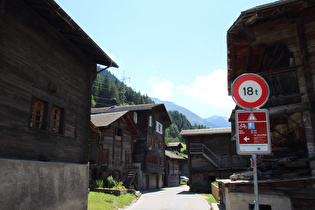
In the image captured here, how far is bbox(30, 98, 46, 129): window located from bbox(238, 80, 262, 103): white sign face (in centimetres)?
842

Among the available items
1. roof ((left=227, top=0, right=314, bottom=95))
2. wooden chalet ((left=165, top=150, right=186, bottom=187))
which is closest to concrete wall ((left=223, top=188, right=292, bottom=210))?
roof ((left=227, top=0, right=314, bottom=95))

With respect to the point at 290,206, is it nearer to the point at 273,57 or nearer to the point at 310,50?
the point at 310,50

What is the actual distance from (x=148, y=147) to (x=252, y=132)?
31529 millimetres

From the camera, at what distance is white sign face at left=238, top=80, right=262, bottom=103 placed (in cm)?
451

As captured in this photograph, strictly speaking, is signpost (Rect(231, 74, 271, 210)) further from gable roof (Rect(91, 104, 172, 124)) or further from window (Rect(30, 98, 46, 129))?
gable roof (Rect(91, 104, 172, 124))

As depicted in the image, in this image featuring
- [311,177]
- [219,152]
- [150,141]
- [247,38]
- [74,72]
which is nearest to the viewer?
[311,177]

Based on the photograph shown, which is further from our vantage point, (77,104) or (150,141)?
(150,141)

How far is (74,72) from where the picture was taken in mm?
12984

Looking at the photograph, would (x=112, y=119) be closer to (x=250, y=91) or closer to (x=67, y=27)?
(x=67, y=27)

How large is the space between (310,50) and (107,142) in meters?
21.9

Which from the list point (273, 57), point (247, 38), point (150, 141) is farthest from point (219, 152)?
point (247, 38)

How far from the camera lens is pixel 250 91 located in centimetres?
455

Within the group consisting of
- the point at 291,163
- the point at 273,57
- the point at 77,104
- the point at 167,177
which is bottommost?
the point at 167,177

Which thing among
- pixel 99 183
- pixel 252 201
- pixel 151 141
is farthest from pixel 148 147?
pixel 252 201
